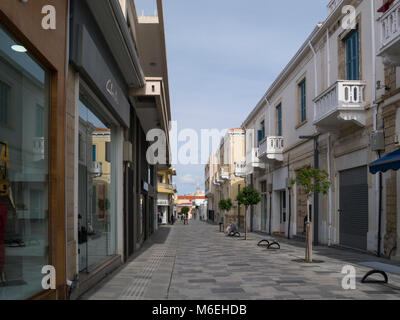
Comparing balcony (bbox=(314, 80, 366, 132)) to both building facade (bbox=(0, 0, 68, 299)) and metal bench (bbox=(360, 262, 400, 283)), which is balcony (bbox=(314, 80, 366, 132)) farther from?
building facade (bbox=(0, 0, 68, 299))

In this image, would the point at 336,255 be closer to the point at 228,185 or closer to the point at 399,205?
the point at 399,205

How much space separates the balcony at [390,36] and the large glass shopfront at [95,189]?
749cm

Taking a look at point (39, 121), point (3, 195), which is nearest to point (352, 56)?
point (39, 121)

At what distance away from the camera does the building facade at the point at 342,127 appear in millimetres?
13336

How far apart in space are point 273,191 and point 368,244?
13956mm

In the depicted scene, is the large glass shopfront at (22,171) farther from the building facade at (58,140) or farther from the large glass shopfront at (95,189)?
the large glass shopfront at (95,189)

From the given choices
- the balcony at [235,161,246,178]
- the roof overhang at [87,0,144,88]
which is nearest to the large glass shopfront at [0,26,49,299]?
the roof overhang at [87,0,144,88]

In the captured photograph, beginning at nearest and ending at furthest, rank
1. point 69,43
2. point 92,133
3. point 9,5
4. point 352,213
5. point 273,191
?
1. point 9,5
2. point 69,43
3. point 92,133
4. point 352,213
5. point 273,191

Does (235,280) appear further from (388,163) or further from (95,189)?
(388,163)

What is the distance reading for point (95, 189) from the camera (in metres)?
9.24

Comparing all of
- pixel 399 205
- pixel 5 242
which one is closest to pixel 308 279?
pixel 399 205

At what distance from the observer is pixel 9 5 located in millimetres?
4348

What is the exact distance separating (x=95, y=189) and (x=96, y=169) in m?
0.43

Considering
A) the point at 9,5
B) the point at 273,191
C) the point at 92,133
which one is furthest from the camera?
the point at 273,191
